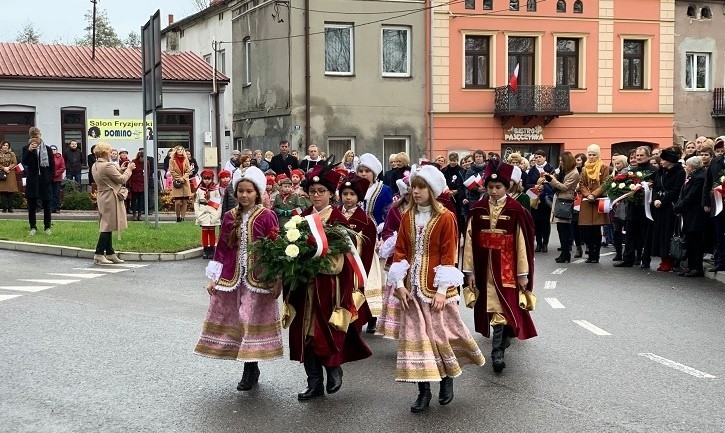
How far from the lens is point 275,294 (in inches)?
298

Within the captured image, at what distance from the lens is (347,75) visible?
34.8 meters

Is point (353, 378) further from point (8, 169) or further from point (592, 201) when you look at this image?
point (8, 169)

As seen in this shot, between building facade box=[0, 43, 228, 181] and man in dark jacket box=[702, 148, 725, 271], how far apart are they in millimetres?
21765

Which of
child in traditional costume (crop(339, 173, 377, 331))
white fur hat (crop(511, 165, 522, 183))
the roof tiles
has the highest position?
the roof tiles

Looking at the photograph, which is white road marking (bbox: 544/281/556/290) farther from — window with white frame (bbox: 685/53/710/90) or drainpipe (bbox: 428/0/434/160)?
window with white frame (bbox: 685/53/710/90)

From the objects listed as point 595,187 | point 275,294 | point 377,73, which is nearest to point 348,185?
point 275,294

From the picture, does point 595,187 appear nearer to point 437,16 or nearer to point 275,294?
point 275,294

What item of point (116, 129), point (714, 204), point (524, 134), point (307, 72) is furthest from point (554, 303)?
point (116, 129)

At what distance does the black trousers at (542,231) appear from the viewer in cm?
1908

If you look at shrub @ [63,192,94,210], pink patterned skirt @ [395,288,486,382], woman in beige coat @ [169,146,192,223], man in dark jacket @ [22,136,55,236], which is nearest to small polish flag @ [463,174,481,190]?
man in dark jacket @ [22,136,55,236]

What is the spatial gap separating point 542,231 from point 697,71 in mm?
23724

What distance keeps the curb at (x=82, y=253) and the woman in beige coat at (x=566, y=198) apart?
21.2ft

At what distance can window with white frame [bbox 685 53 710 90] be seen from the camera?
39.7m

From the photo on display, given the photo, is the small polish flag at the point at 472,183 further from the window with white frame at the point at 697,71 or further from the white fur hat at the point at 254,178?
the window with white frame at the point at 697,71
